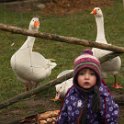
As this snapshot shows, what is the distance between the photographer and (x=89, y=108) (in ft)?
13.1

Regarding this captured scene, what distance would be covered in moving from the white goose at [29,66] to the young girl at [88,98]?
10.8ft

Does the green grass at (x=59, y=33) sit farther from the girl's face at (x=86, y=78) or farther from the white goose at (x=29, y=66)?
the girl's face at (x=86, y=78)

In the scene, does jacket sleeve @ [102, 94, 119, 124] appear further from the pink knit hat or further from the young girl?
the pink knit hat

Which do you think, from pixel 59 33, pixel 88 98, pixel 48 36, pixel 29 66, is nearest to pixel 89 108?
pixel 88 98

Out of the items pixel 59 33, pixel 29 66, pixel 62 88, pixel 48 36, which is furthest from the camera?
pixel 59 33

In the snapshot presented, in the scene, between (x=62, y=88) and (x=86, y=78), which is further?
(x=62, y=88)

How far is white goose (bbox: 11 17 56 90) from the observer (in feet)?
24.1

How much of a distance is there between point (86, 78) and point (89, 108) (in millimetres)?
268

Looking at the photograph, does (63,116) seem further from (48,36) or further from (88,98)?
(48,36)

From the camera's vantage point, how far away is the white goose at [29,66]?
7332 millimetres

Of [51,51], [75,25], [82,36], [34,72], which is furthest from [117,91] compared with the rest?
[75,25]

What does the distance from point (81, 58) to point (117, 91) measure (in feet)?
13.2

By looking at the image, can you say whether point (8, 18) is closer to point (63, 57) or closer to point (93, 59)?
point (63, 57)

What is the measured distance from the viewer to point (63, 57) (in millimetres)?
10352
